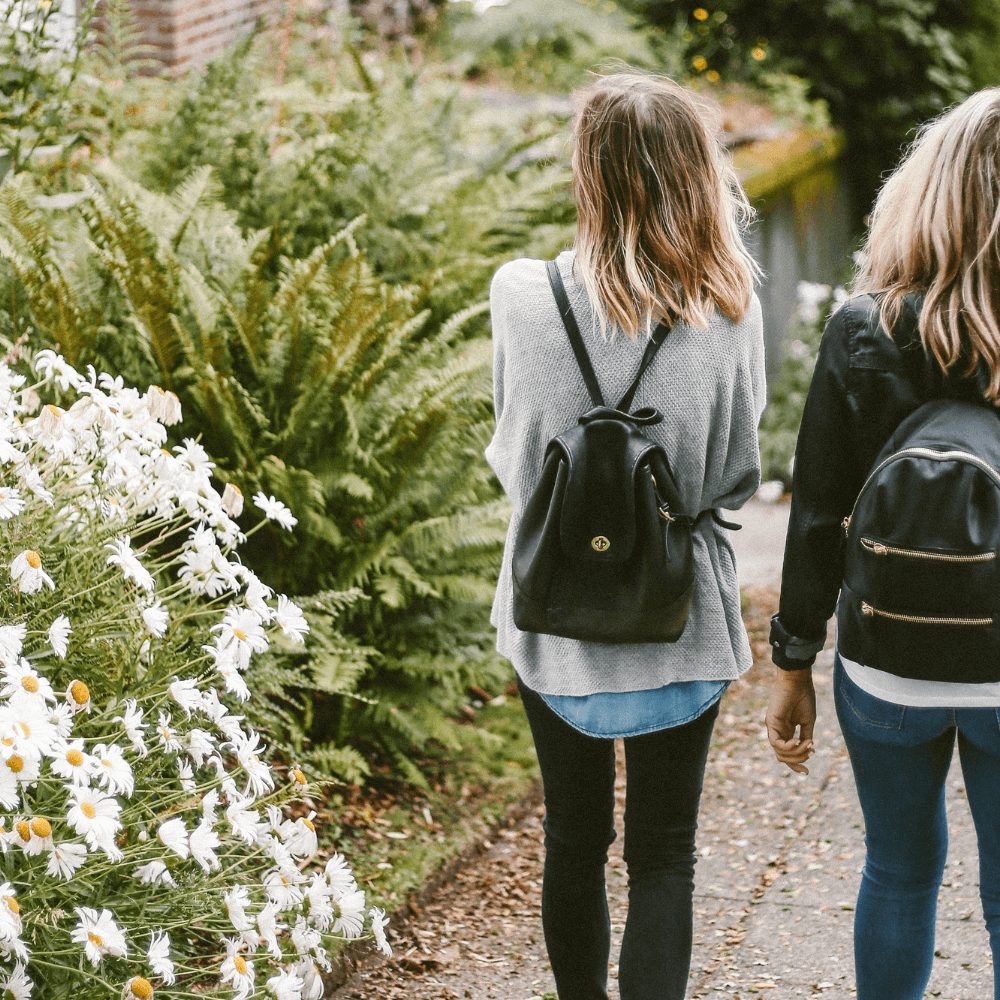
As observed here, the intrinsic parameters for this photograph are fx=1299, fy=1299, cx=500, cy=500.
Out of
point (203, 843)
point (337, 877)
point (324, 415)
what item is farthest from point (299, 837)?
point (324, 415)

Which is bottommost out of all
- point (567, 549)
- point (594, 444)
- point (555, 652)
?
point (555, 652)

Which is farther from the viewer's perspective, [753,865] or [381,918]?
[753,865]

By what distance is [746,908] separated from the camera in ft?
12.4

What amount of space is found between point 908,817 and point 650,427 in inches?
34.2

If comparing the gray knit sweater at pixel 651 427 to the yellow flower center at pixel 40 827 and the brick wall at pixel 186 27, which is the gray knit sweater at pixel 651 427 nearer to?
the yellow flower center at pixel 40 827

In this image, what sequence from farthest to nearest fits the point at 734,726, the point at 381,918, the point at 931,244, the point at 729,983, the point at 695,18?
1. the point at 695,18
2. the point at 734,726
3. the point at 729,983
4. the point at 381,918
5. the point at 931,244

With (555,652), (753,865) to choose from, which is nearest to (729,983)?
(753,865)

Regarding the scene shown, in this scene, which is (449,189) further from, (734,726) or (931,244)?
(931,244)

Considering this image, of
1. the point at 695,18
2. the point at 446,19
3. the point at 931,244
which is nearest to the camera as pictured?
the point at 931,244

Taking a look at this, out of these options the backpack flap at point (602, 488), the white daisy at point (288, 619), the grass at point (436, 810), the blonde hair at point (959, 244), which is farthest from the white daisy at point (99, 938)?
the blonde hair at point (959, 244)

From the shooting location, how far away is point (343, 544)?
419 centimetres

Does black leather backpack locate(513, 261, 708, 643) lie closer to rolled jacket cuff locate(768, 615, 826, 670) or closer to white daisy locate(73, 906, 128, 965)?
rolled jacket cuff locate(768, 615, 826, 670)

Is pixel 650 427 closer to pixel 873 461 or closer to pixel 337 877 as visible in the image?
pixel 873 461

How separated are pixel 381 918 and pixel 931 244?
5.59ft
